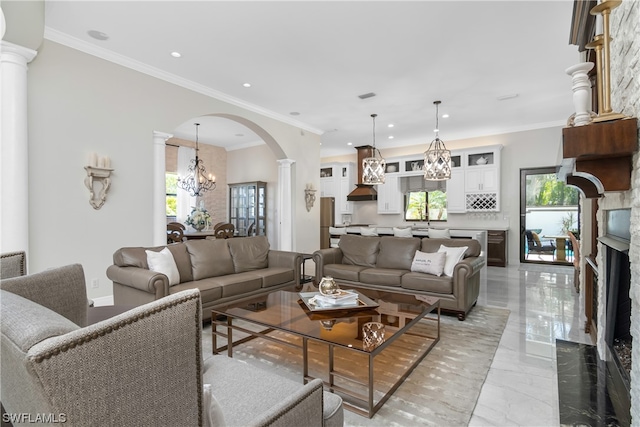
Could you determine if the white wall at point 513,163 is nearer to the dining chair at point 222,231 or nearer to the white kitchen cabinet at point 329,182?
the white kitchen cabinet at point 329,182

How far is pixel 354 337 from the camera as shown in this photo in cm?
216

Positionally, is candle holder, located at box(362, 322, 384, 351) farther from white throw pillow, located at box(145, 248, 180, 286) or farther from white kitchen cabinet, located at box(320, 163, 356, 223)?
white kitchen cabinet, located at box(320, 163, 356, 223)

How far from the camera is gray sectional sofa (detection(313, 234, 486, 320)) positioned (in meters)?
3.67

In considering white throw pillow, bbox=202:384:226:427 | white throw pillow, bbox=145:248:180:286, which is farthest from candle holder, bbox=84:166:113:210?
white throw pillow, bbox=202:384:226:427

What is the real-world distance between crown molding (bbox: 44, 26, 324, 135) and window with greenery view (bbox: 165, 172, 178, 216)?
378 cm

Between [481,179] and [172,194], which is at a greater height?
[481,179]

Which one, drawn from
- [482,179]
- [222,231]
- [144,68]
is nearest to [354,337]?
[144,68]

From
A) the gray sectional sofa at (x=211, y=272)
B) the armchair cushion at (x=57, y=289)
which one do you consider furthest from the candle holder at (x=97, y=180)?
the armchair cushion at (x=57, y=289)

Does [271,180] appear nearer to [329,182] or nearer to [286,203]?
[329,182]

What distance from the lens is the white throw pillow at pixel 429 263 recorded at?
3.94 meters

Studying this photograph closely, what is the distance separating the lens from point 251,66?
431 centimetres

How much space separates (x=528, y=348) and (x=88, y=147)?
16.7 feet

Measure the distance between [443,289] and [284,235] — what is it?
374 centimetres

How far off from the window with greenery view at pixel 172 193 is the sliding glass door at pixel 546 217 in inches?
330
